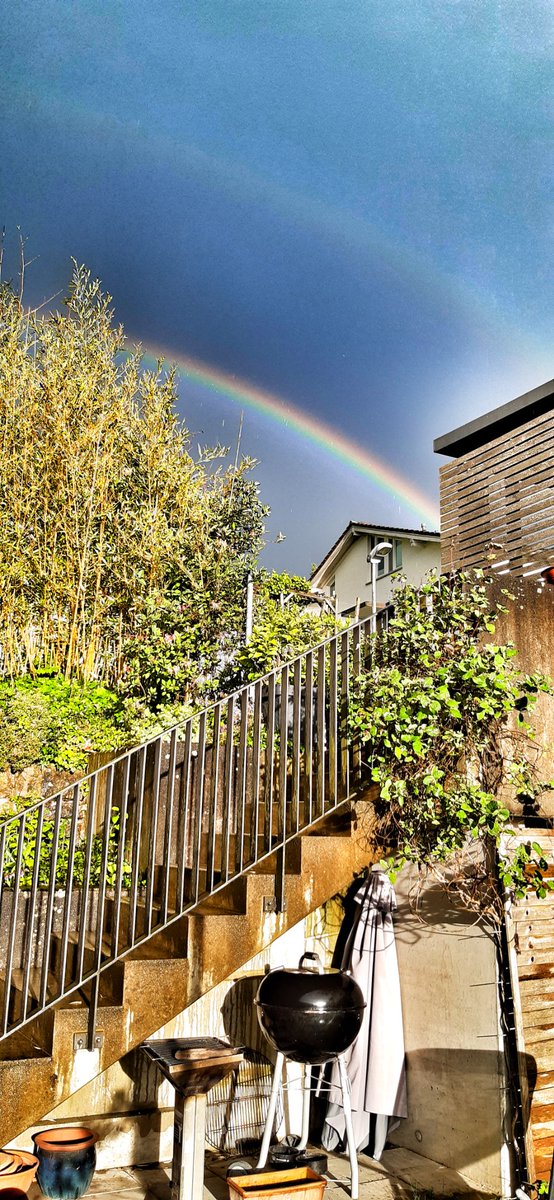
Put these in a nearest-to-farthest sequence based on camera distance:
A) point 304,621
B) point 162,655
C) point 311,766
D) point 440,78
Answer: point 311,766 → point 162,655 → point 304,621 → point 440,78

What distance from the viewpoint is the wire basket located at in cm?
533

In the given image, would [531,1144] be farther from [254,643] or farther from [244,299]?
[244,299]

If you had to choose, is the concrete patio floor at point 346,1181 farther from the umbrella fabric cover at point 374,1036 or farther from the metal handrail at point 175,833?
the metal handrail at point 175,833

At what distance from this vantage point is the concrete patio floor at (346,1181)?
181 inches

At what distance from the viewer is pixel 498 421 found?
29.4ft

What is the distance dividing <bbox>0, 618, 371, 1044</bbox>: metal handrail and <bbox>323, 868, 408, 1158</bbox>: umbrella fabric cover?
1108mm

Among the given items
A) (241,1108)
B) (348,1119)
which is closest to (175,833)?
(348,1119)

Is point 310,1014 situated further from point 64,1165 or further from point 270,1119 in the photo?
point 64,1165

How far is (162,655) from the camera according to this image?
7.79 m

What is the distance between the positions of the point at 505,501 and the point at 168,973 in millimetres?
5628

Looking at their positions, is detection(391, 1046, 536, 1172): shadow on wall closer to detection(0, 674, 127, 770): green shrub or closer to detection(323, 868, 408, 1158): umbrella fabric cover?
detection(323, 868, 408, 1158): umbrella fabric cover

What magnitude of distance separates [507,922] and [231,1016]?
7.50 feet

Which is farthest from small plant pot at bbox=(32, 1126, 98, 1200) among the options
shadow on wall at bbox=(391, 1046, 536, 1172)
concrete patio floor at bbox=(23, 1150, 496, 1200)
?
shadow on wall at bbox=(391, 1046, 536, 1172)

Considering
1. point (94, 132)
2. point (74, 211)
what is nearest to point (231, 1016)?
point (74, 211)
